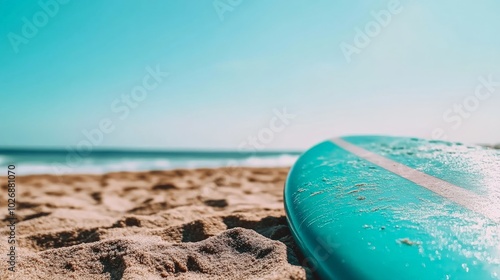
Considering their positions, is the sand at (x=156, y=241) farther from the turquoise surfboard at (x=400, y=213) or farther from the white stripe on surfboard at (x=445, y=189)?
the white stripe on surfboard at (x=445, y=189)

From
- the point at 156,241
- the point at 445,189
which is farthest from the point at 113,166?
the point at 445,189

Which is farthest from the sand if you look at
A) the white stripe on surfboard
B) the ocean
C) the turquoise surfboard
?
the ocean

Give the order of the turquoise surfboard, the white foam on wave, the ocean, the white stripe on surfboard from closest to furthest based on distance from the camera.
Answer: the turquoise surfboard < the white stripe on surfboard < the white foam on wave < the ocean

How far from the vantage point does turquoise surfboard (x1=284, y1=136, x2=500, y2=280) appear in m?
0.95

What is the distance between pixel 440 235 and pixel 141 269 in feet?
3.10

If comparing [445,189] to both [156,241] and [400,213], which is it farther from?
[156,241]

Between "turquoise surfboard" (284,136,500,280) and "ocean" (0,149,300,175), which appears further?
"ocean" (0,149,300,175)

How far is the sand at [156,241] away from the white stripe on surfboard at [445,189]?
1.80 ft

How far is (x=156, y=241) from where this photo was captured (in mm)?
1481

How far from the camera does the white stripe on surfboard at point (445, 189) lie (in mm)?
1148

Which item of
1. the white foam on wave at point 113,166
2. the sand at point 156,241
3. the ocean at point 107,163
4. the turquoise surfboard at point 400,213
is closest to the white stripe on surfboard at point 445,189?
the turquoise surfboard at point 400,213

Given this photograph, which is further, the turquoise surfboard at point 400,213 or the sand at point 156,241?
the sand at point 156,241

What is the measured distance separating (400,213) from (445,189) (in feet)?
0.93

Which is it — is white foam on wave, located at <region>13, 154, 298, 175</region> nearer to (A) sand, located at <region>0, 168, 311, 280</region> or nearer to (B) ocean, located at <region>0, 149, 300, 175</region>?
(B) ocean, located at <region>0, 149, 300, 175</region>
